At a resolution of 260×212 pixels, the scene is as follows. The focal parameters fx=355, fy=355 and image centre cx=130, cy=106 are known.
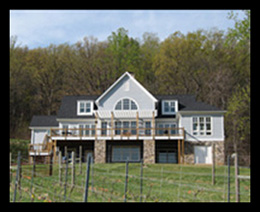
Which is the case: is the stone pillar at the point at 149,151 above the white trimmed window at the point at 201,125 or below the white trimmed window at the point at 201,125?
below

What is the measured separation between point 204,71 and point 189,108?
553 inches

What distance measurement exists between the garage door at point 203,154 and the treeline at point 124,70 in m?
12.4

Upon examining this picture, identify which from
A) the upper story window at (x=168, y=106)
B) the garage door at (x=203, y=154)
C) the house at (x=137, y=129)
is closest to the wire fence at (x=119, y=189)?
the house at (x=137, y=129)

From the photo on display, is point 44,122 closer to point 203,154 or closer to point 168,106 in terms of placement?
point 168,106

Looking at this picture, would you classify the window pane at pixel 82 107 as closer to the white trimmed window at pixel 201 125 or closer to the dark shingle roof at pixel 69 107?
the dark shingle roof at pixel 69 107

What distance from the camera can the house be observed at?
29.8 metres

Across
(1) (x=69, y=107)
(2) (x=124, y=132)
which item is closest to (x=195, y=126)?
(2) (x=124, y=132)

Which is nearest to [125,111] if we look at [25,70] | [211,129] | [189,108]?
[189,108]

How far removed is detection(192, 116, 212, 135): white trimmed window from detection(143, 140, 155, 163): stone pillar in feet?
13.2

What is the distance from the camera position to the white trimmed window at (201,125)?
100 ft

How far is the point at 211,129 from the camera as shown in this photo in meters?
30.5

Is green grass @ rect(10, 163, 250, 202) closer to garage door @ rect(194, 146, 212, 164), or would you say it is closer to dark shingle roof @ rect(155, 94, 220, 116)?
garage door @ rect(194, 146, 212, 164)

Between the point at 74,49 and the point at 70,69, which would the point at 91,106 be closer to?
the point at 70,69
